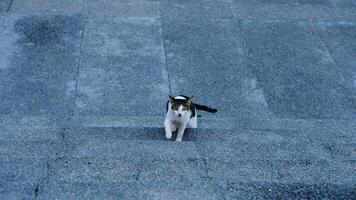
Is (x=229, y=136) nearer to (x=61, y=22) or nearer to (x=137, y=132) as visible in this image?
(x=137, y=132)

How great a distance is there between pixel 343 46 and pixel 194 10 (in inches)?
137

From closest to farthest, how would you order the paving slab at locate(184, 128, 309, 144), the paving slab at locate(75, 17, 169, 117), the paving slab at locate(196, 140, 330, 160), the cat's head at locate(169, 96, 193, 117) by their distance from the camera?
1. the paving slab at locate(196, 140, 330, 160)
2. the paving slab at locate(184, 128, 309, 144)
3. the cat's head at locate(169, 96, 193, 117)
4. the paving slab at locate(75, 17, 169, 117)

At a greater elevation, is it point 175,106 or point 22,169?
point 22,169

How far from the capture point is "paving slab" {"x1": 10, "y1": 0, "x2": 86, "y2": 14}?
37.0 feet

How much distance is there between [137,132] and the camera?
715 cm

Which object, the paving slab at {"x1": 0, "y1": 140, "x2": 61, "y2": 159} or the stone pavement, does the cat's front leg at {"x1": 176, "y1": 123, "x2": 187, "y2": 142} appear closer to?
the stone pavement

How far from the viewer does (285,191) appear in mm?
5105

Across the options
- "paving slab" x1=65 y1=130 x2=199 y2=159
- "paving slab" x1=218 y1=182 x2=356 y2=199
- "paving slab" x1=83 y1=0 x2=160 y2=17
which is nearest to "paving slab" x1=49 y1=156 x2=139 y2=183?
"paving slab" x1=65 y1=130 x2=199 y2=159

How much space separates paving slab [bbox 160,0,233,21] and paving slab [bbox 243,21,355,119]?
751mm

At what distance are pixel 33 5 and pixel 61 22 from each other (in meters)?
1.10

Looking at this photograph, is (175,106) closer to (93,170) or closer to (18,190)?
(93,170)

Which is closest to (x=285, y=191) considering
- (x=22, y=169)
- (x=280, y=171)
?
(x=280, y=171)

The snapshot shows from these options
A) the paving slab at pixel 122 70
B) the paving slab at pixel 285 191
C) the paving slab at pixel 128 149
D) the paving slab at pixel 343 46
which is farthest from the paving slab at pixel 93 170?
the paving slab at pixel 343 46

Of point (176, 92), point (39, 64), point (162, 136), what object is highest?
point (162, 136)
